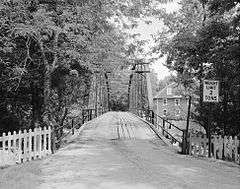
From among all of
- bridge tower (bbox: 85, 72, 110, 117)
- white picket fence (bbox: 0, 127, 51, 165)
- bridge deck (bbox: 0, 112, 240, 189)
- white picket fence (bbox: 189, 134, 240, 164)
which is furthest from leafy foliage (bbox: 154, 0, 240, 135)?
white picket fence (bbox: 0, 127, 51, 165)

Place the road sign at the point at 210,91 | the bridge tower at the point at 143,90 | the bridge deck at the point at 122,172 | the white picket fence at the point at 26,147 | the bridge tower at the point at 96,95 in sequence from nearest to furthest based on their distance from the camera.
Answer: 1. the bridge deck at the point at 122,172
2. the white picket fence at the point at 26,147
3. the road sign at the point at 210,91
4. the bridge tower at the point at 96,95
5. the bridge tower at the point at 143,90

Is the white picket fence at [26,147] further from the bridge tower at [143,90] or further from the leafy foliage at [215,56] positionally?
the bridge tower at [143,90]

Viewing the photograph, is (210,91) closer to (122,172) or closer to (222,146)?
(222,146)

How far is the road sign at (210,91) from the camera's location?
13148 millimetres

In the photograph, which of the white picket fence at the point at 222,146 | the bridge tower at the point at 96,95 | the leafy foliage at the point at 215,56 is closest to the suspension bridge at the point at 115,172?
the white picket fence at the point at 222,146

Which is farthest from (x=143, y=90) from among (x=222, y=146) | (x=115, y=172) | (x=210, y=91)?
(x=115, y=172)

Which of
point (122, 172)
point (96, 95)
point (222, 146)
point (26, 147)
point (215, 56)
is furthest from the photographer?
point (96, 95)

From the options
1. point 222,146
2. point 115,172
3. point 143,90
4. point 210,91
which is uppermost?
point 143,90

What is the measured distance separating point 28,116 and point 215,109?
11.7 meters

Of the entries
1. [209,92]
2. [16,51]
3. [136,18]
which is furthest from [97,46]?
[209,92]

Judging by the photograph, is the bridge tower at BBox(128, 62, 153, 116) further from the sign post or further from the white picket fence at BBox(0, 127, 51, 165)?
the white picket fence at BBox(0, 127, 51, 165)

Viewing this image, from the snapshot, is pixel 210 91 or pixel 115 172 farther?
pixel 210 91

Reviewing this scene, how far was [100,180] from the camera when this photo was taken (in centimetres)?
863

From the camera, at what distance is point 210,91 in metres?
13.2
